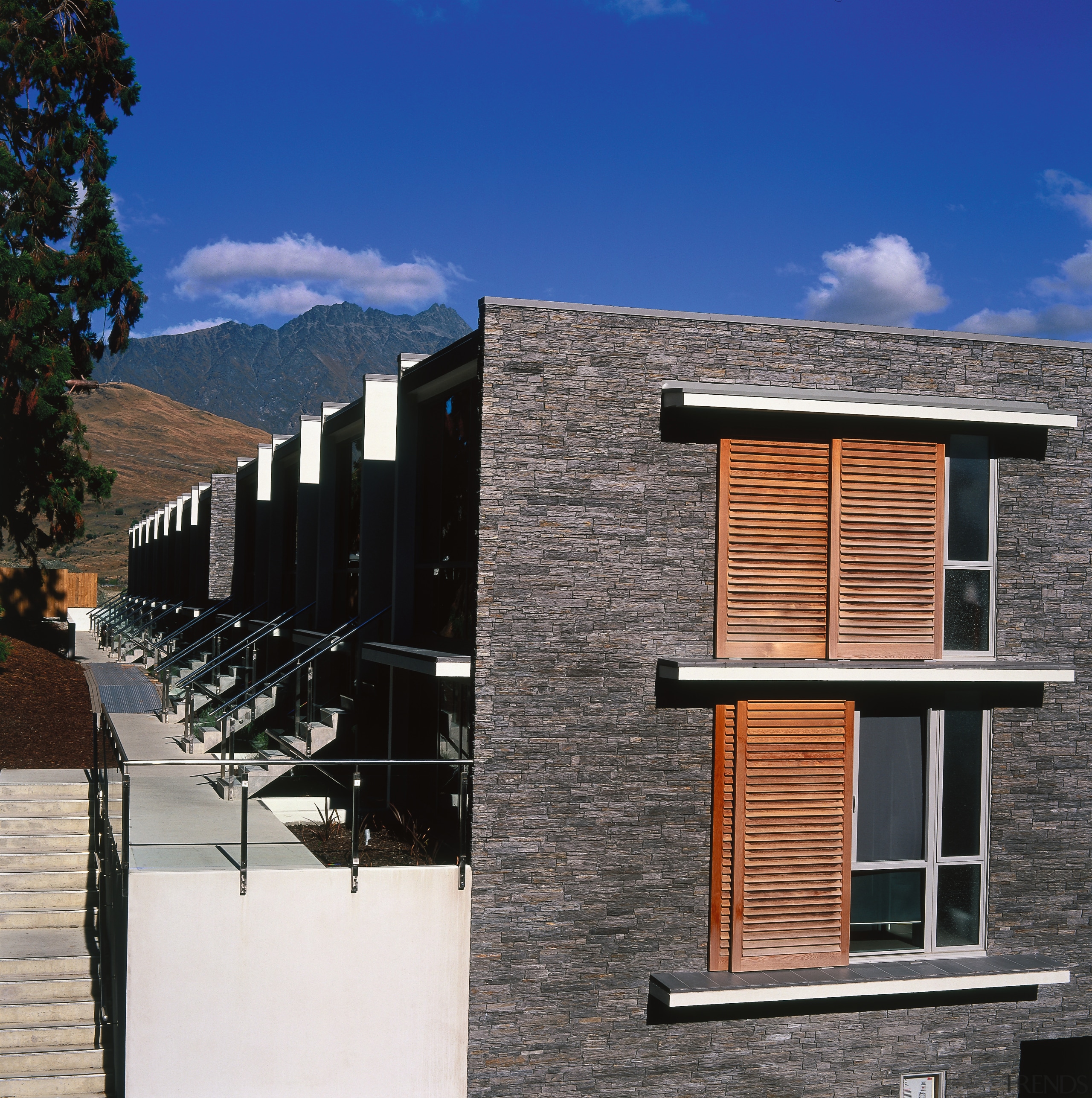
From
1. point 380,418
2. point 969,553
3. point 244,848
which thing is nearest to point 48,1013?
point 244,848

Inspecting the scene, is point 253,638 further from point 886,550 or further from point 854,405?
point 854,405

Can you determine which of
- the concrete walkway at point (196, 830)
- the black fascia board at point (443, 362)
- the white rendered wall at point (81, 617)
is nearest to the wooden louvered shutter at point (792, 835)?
the concrete walkway at point (196, 830)

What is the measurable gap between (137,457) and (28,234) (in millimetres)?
130305

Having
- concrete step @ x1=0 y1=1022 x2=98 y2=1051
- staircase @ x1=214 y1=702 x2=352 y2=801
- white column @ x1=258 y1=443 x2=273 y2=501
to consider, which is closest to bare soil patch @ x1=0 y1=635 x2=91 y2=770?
staircase @ x1=214 y1=702 x2=352 y2=801

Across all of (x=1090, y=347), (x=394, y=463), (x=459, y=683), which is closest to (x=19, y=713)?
(x=394, y=463)

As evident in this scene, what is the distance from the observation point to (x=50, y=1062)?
9.73 metres

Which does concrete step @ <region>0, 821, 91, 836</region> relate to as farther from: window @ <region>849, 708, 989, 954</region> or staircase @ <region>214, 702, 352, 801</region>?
window @ <region>849, 708, 989, 954</region>

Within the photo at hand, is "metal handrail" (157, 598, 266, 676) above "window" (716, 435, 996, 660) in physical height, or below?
below

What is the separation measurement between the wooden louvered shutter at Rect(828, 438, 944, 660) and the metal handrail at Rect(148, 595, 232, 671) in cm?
1647

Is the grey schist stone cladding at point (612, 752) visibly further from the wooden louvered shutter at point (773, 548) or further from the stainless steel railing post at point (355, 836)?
the stainless steel railing post at point (355, 836)

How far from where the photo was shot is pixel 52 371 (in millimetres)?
22328

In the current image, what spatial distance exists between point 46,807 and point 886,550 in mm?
10260

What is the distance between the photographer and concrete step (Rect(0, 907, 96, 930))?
11492mm

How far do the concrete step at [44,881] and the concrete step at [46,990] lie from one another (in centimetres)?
155
